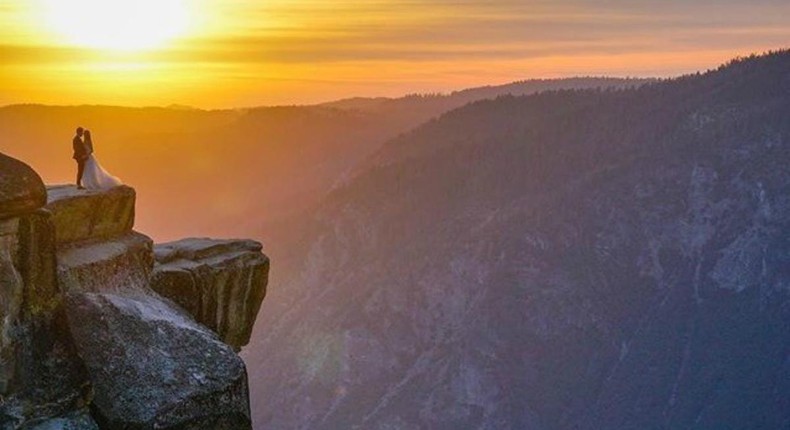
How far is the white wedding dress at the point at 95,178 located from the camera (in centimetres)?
3206

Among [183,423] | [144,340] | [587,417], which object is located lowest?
[587,417]

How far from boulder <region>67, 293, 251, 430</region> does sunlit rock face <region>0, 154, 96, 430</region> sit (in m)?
0.43

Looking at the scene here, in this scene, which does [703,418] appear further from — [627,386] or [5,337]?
[5,337]

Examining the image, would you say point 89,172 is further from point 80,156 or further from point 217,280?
point 217,280

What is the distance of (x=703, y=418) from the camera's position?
179 m

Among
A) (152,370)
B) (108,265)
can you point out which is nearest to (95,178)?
(108,265)

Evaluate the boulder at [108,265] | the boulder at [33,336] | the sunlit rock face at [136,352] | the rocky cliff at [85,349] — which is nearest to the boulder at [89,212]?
the sunlit rock face at [136,352]

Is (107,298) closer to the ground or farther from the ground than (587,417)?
farther from the ground

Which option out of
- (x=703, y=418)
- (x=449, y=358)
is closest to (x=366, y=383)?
(x=449, y=358)

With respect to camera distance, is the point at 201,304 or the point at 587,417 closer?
the point at 201,304

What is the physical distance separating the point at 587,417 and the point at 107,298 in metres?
165

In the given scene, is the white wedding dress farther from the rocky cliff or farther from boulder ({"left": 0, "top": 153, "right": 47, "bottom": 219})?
boulder ({"left": 0, "top": 153, "right": 47, "bottom": 219})

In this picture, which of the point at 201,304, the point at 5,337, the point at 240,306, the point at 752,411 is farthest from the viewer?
the point at 752,411

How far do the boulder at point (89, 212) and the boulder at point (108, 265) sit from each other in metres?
0.31
